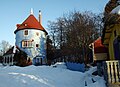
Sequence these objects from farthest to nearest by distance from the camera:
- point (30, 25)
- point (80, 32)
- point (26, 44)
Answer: point (30, 25), point (26, 44), point (80, 32)

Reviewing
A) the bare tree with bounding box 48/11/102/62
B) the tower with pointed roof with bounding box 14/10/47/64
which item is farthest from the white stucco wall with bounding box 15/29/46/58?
the bare tree with bounding box 48/11/102/62

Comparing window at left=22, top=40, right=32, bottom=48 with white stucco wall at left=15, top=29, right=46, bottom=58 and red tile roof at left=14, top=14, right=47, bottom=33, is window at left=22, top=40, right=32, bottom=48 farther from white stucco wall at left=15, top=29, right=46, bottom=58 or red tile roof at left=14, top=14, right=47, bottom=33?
red tile roof at left=14, top=14, right=47, bottom=33

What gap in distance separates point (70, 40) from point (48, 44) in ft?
46.8

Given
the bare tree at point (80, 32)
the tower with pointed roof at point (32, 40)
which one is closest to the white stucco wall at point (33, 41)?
the tower with pointed roof at point (32, 40)

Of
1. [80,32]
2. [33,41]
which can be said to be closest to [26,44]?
[33,41]

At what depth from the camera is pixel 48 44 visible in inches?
2148

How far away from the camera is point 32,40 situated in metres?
49.0

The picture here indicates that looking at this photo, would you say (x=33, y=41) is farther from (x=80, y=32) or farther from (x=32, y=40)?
(x=80, y=32)

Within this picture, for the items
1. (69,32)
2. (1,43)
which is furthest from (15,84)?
(1,43)

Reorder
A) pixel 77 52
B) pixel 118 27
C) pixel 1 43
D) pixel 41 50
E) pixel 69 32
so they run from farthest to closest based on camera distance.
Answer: pixel 1 43, pixel 41 50, pixel 69 32, pixel 77 52, pixel 118 27

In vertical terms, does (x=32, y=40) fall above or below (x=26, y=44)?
above

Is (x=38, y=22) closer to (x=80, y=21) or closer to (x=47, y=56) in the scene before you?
(x=47, y=56)

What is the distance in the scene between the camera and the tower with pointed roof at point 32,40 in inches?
1914

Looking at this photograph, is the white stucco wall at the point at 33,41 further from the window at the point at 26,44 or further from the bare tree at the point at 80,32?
the bare tree at the point at 80,32
